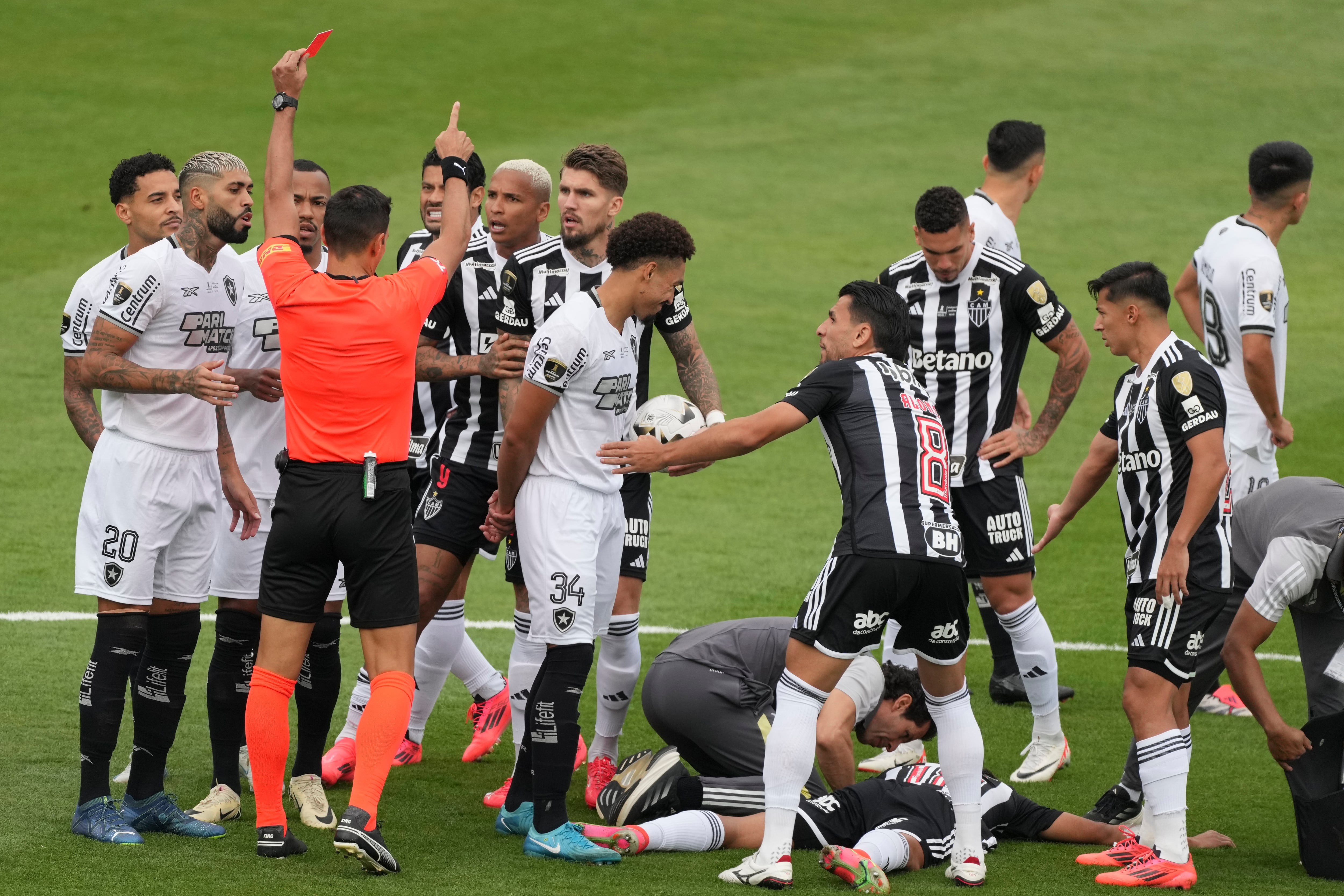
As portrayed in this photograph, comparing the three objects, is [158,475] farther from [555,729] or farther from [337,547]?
[555,729]

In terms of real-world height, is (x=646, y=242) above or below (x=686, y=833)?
above

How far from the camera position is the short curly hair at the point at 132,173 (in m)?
6.06

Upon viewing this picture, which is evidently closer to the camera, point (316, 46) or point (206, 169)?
point (316, 46)

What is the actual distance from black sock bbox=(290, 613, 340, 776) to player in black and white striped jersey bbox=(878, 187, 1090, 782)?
3204 mm

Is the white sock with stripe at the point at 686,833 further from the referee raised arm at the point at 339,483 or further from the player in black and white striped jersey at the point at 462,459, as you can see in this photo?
the player in black and white striped jersey at the point at 462,459

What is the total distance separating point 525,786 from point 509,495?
1230 millimetres

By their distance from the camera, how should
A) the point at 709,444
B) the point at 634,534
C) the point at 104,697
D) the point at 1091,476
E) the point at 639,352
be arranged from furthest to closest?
the point at 634,534 < the point at 1091,476 < the point at 639,352 < the point at 104,697 < the point at 709,444

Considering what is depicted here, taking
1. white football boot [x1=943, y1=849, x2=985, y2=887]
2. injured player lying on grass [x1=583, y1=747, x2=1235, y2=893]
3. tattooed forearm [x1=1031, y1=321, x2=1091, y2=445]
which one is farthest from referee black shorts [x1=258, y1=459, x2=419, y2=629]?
tattooed forearm [x1=1031, y1=321, x2=1091, y2=445]

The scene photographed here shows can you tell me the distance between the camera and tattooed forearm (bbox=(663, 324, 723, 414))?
22.3 ft

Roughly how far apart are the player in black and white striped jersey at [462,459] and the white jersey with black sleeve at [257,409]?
682mm


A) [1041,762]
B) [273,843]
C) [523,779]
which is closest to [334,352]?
[273,843]

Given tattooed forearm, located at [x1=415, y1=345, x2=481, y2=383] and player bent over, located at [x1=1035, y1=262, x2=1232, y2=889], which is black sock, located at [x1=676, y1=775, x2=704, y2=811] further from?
tattooed forearm, located at [x1=415, y1=345, x2=481, y2=383]

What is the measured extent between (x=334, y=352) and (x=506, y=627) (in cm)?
454

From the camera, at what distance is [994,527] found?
7.41 metres
